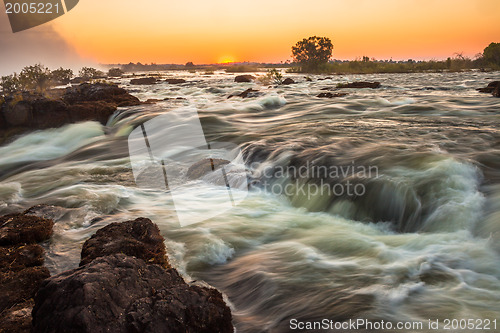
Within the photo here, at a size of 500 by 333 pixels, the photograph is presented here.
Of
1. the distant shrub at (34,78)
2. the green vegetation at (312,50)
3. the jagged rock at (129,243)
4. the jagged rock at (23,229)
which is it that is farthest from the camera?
the green vegetation at (312,50)

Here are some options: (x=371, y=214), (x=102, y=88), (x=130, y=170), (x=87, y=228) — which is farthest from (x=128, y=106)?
(x=371, y=214)

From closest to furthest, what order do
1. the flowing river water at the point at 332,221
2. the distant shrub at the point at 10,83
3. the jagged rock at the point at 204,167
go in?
the flowing river water at the point at 332,221 < the jagged rock at the point at 204,167 < the distant shrub at the point at 10,83

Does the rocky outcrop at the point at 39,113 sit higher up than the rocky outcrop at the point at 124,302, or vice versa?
the rocky outcrop at the point at 39,113

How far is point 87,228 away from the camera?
4555 millimetres

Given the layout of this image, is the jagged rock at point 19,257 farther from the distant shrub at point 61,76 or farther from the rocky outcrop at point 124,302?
the distant shrub at point 61,76

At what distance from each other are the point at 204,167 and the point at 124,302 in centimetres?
522

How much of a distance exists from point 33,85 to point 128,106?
38.6 ft

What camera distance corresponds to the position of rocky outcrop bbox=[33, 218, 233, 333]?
77.9 inches

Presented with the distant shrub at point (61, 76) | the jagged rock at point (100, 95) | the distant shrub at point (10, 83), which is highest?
the distant shrub at point (61, 76)

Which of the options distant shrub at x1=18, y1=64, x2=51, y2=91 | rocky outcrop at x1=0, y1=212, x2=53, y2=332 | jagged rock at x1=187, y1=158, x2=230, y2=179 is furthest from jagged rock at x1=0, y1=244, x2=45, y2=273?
distant shrub at x1=18, y1=64, x2=51, y2=91

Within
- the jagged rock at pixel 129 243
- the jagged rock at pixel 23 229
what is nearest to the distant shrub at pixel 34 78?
the jagged rock at pixel 23 229

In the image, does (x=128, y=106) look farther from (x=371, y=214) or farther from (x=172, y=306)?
(x=172, y=306)

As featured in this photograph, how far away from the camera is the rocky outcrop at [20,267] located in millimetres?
2436

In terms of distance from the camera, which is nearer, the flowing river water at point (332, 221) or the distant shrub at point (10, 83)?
the flowing river water at point (332, 221)
